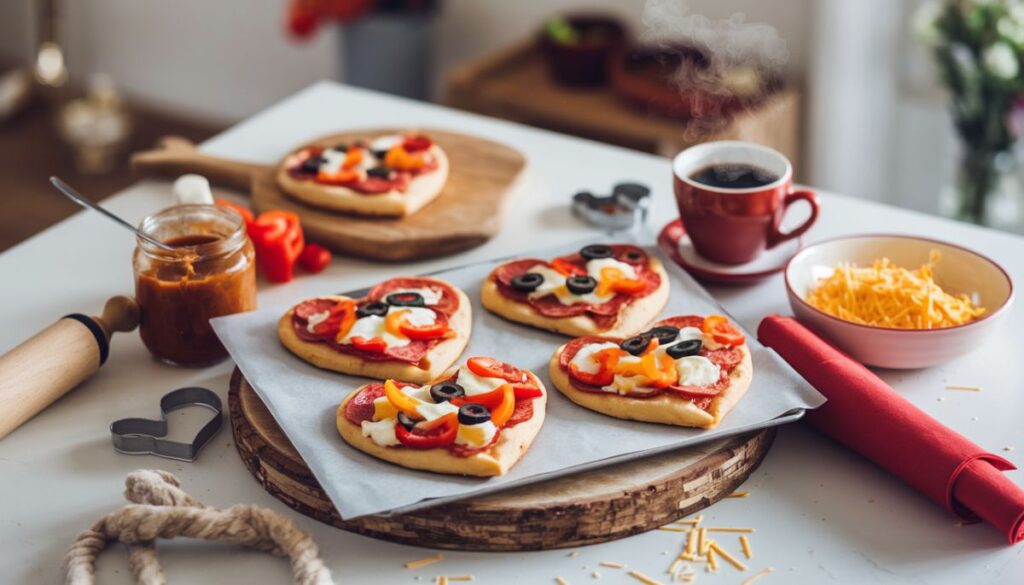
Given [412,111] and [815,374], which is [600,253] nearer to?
[815,374]

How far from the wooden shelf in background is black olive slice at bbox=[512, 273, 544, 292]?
5.08ft

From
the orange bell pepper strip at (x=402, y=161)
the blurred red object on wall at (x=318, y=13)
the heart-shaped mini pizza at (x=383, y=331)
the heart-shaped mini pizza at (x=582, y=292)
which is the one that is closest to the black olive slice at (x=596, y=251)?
the heart-shaped mini pizza at (x=582, y=292)

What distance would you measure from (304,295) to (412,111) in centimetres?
80

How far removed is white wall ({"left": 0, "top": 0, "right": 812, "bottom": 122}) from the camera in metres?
4.16

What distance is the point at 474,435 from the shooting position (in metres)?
1.35

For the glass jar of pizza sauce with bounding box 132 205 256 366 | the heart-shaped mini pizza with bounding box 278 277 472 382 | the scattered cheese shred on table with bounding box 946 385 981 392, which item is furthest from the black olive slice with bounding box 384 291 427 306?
the scattered cheese shred on table with bounding box 946 385 981 392

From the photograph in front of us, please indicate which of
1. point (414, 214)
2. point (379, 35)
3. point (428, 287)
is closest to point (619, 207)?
point (414, 214)

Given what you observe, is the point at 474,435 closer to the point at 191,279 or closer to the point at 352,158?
the point at 191,279

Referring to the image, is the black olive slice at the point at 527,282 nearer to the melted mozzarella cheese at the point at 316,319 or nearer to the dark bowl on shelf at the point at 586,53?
the melted mozzarella cheese at the point at 316,319

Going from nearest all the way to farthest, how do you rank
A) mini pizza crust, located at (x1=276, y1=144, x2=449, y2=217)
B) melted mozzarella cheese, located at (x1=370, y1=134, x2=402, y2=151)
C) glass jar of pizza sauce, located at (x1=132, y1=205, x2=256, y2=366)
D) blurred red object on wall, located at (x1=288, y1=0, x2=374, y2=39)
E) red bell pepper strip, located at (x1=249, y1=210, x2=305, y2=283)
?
glass jar of pizza sauce, located at (x1=132, y1=205, x2=256, y2=366) < red bell pepper strip, located at (x1=249, y1=210, x2=305, y2=283) < mini pizza crust, located at (x1=276, y1=144, x2=449, y2=217) < melted mozzarella cheese, located at (x1=370, y1=134, x2=402, y2=151) < blurred red object on wall, located at (x1=288, y1=0, x2=374, y2=39)

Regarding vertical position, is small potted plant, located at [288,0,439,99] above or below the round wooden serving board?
below

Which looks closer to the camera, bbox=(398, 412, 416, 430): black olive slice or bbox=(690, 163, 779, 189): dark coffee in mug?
bbox=(398, 412, 416, 430): black olive slice

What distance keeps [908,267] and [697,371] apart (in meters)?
0.51

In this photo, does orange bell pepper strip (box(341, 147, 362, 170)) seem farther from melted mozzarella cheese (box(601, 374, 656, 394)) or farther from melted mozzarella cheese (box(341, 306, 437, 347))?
melted mozzarella cheese (box(601, 374, 656, 394))
